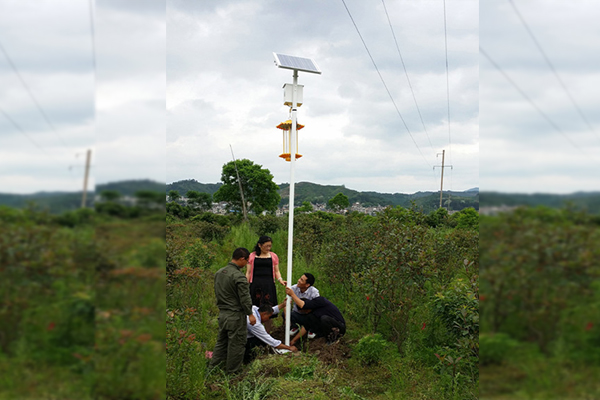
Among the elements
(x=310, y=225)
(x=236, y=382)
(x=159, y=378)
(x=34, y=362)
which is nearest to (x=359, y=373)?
(x=236, y=382)

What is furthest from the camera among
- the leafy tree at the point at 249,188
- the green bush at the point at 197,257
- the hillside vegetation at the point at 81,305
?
the leafy tree at the point at 249,188

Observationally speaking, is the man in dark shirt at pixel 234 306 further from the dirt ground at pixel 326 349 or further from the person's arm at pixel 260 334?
the dirt ground at pixel 326 349

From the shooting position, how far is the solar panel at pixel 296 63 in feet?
15.7

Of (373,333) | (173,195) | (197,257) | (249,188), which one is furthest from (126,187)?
(249,188)

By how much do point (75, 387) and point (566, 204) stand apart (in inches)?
73.7

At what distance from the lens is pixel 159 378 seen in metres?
1.26

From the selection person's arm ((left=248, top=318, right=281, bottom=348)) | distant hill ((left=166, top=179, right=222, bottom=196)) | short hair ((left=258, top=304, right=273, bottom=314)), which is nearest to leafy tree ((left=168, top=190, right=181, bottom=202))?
distant hill ((left=166, top=179, right=222, bottom=196))

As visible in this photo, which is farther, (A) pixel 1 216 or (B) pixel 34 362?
(A) pixel 1 216

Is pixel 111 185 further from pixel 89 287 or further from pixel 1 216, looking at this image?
pixel 1 216

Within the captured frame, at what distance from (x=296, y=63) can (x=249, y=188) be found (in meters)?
16.8

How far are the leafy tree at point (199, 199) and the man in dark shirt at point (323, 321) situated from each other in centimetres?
1384

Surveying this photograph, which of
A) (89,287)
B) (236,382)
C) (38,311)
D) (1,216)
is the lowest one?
(236,382)

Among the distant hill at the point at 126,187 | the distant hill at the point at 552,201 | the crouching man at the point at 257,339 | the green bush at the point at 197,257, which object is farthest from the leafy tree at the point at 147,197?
the green bush at the point at 197,257

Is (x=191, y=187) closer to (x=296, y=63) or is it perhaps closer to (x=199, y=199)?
(x=199, y=199)
